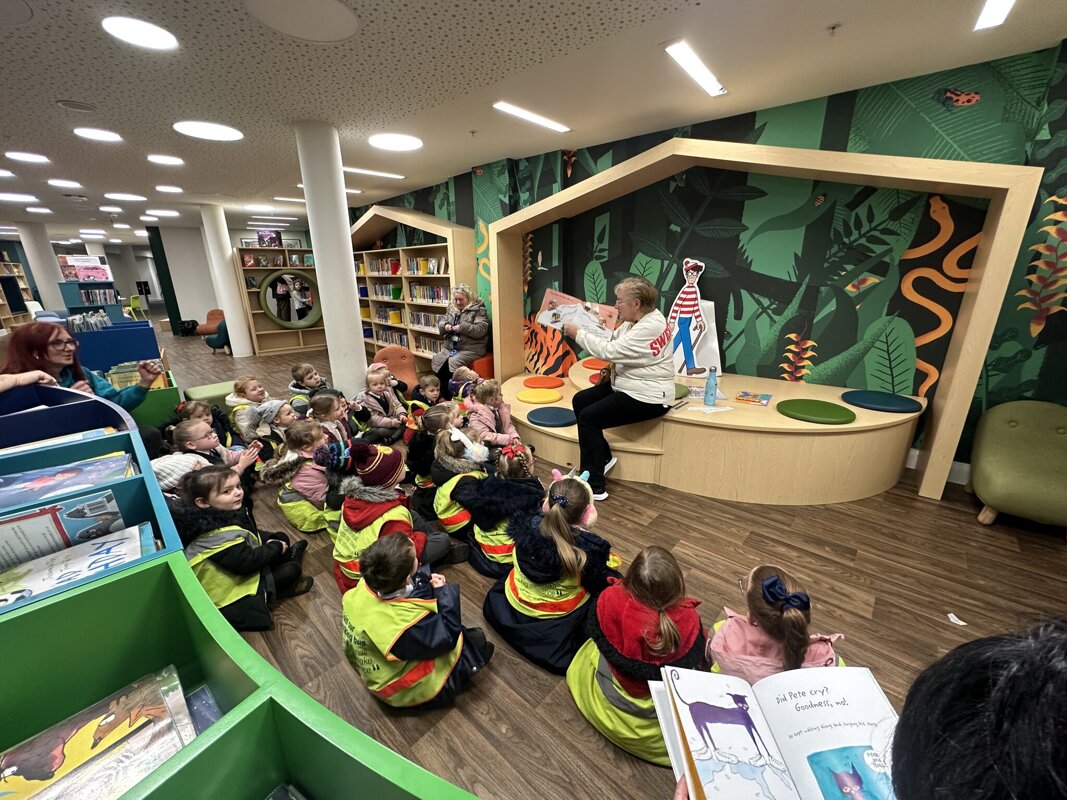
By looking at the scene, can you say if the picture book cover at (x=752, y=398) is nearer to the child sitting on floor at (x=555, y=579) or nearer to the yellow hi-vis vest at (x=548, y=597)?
the child sitting on floor at (x=555, y=579)

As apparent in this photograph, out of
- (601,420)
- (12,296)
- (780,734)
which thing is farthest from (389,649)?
(12,296)

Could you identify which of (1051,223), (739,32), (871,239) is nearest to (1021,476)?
(1051,223)

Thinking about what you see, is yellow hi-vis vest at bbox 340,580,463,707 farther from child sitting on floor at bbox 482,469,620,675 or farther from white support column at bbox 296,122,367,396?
white support column at bbox 296,122,367,396

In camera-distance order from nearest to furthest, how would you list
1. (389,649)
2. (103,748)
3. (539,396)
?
(103,748)
(389,649)
(539,396)

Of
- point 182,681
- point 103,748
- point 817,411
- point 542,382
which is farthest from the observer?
point 542,382

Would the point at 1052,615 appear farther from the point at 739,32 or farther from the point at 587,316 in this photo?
the point at 587,316

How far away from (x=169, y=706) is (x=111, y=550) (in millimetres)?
482

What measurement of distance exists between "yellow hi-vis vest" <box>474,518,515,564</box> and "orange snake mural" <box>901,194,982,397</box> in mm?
3344

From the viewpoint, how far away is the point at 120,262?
18.7 metres

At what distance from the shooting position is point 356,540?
208 cm

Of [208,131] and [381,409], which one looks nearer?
[208,131]

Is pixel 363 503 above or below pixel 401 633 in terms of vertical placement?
above

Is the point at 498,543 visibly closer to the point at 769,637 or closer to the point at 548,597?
the point at 548,597

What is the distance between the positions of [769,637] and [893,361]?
2.98 metres
